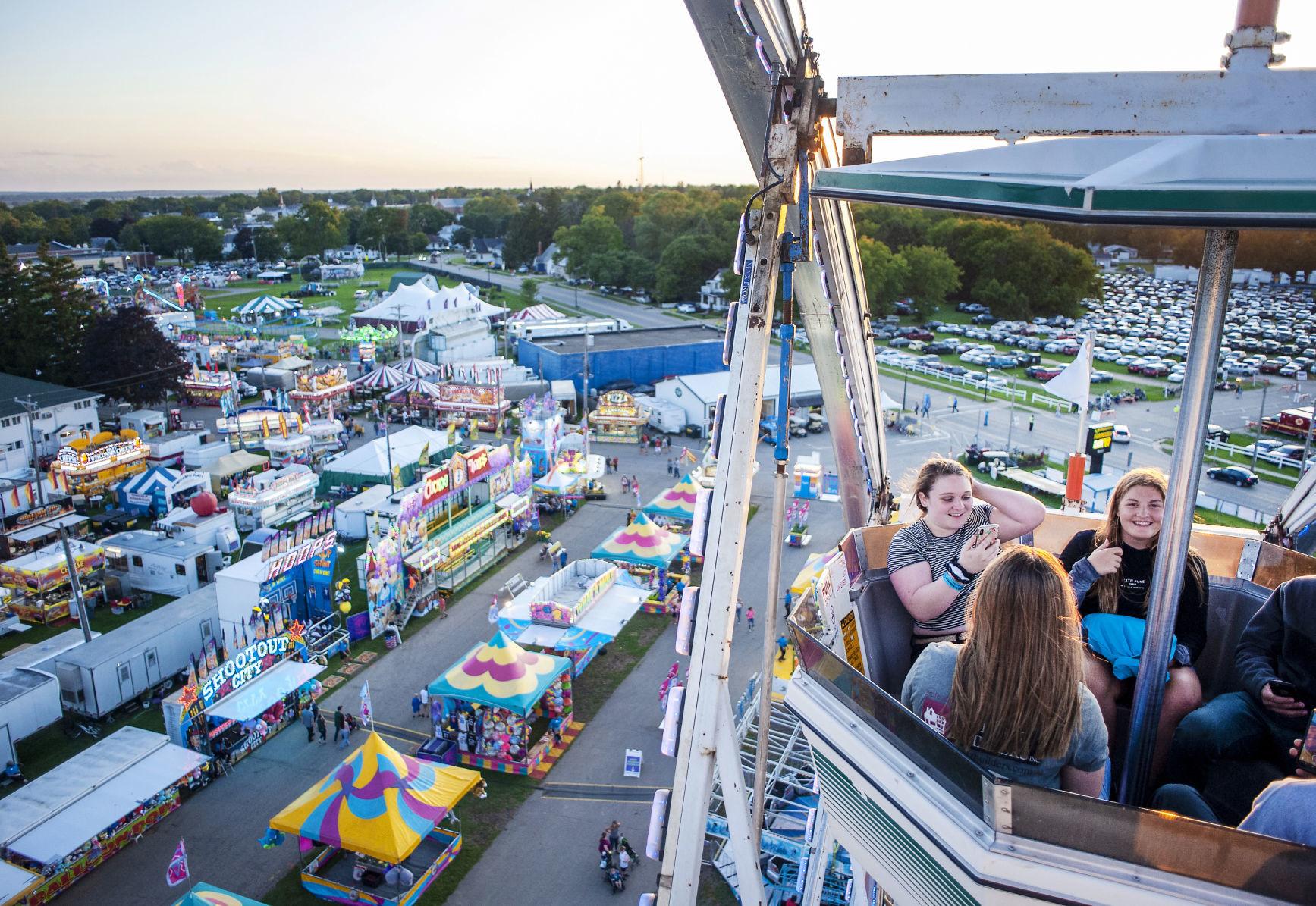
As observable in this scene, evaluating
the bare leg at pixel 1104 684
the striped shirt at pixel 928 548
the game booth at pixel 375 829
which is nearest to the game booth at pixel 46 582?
the game booth at pixel 375 829

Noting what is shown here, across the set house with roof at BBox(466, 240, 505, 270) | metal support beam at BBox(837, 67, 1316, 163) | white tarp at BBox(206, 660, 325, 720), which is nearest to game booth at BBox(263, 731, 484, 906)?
white tarp at BBox(206, 660, 325, 720)

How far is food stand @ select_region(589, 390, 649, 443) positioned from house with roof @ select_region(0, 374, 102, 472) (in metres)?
18.2

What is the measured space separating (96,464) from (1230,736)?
2881 centimetres

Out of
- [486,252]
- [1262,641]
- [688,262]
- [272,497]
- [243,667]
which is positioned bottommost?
[243,667]

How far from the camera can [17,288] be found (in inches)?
1448

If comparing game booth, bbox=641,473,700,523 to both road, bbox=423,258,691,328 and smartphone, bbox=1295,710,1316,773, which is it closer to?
smartphone, bbox=1295,710,1316,773

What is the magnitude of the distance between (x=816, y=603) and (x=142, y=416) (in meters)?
34.3

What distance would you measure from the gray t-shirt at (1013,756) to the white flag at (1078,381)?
197 inches

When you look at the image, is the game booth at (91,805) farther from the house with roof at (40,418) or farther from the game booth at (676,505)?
the house with roof at (40,418)

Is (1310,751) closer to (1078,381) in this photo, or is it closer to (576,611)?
(1078,381)

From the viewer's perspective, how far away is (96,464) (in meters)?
25.2

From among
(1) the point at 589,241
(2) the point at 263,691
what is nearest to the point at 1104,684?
(2) the point at 263,691

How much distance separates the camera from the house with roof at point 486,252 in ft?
331

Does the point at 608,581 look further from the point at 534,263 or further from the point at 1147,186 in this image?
the point at 534,263
